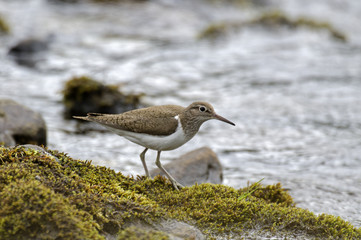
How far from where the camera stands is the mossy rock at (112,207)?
3.97 m

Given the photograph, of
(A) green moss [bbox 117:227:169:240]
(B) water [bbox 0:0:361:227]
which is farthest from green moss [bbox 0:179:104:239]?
(B) water [bbox 0:0:361:227]

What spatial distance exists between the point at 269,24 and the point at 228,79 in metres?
7.26

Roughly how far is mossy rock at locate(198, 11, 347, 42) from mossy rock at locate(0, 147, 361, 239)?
594 inches

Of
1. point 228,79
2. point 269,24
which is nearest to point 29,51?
point 228,79

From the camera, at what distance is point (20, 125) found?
893cm

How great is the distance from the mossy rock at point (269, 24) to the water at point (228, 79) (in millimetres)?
380

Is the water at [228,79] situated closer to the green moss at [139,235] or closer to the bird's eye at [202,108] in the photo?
the bird's eye at [202,108]

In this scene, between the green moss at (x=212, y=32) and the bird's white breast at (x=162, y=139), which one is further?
the green moss at (x=212, y=32)

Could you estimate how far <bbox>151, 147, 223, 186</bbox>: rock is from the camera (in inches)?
304

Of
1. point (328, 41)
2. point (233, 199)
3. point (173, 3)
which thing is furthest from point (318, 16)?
point (233, 199)

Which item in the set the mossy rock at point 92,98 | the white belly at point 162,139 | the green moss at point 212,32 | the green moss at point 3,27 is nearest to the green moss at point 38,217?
the white belly at point 162,139

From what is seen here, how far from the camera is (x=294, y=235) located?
5145 millimetres

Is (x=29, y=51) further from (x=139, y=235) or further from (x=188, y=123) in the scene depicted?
(x=139, y=235)

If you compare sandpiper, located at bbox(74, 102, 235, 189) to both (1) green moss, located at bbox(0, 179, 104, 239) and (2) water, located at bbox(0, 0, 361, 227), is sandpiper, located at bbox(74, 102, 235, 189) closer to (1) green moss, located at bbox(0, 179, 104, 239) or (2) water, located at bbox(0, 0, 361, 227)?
(1) green moss, located at bbox(0, 179, 104, 239)
